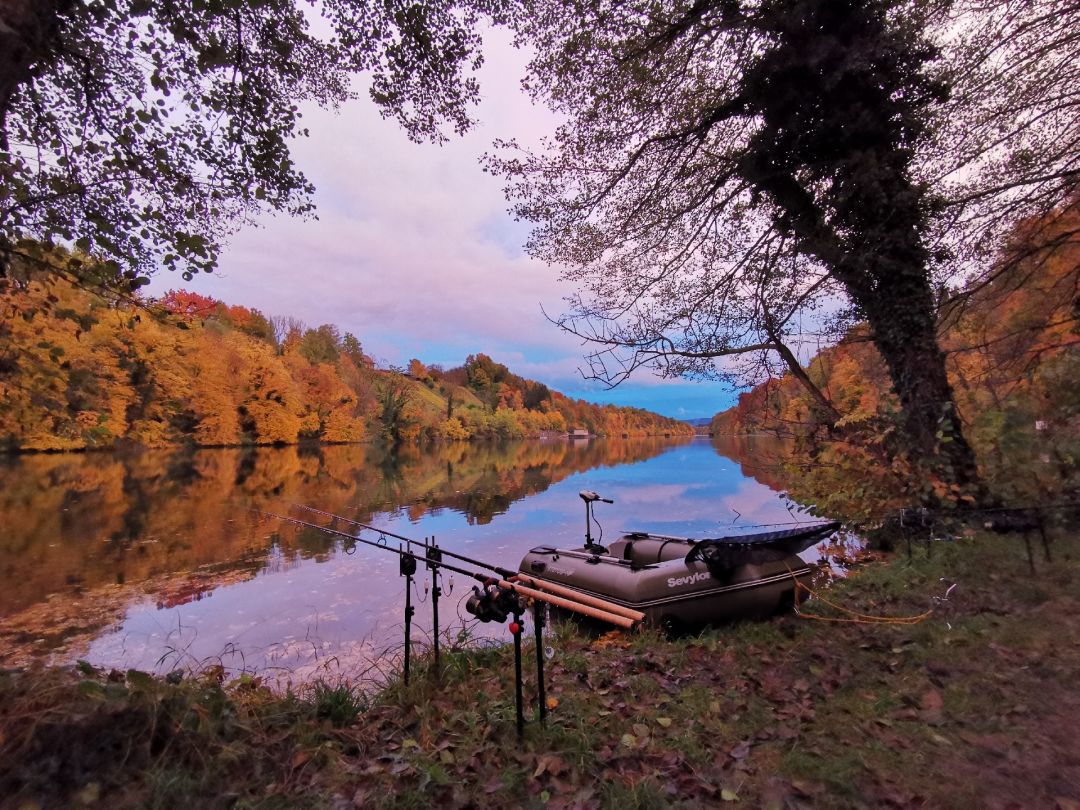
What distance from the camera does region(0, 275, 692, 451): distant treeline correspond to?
12.0 feet

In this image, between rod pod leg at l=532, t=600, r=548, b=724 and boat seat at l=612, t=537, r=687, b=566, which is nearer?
rod pod leg at l=532, t=600, r=548, b=724

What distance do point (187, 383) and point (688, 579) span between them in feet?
136

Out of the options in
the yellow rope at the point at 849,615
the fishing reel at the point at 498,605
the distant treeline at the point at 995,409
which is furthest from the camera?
the distant treeline at the point at 995,409

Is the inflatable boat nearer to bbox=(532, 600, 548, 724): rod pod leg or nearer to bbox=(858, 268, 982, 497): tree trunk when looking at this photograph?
bbox=(858, 268, 982, 497): tree trunk

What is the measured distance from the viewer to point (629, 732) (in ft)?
10.8

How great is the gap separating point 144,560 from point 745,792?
1134cm

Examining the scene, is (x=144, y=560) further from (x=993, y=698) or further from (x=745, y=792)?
(x=993, y=698)

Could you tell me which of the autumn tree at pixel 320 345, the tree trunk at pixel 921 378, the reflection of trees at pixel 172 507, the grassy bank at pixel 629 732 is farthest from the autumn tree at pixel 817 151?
the autumn tree at pixel 320 345

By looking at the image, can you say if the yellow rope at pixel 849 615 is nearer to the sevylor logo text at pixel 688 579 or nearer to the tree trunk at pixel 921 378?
the sevylor logo text at pixel 688 579

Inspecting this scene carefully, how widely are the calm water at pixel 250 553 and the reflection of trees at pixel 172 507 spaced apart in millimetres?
66

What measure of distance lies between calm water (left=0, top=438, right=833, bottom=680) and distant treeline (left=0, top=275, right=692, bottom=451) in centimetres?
243

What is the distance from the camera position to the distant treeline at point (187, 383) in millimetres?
3668

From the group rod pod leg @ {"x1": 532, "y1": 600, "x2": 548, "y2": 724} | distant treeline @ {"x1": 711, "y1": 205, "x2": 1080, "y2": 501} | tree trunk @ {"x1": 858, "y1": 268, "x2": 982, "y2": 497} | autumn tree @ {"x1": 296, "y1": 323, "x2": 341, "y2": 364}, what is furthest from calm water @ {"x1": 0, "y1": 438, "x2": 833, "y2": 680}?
autumn tree @ {"x1": 296, "y1": 323, "x2": 341, "y2": 364}

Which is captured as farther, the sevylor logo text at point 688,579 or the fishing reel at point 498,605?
the sevylor logo text at point 688,579
